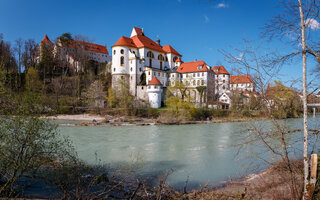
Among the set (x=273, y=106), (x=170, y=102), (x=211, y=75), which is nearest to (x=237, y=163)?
(x=273, y=106)

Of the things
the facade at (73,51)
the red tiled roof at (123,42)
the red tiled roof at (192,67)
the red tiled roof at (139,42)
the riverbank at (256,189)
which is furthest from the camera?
the facade at (73,51)

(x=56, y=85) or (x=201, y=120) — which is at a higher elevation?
(x=56, y=85)

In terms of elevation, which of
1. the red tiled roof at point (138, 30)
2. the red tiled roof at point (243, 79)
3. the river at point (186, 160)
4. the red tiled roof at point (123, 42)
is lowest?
the river at point (186, 160)

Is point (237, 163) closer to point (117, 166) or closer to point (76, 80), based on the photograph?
point (117, 166)

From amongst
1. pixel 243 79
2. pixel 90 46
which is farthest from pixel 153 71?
pixel 243 79

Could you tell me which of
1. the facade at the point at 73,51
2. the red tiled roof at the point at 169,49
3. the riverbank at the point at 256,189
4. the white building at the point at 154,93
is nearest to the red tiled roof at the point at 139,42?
the red tiled roof at the point at 169,49

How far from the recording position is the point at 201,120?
2889 cm

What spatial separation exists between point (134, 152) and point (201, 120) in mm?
19098

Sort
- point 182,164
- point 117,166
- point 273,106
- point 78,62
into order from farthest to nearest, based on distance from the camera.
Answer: point 78,62 < point 182,164 < point 117,166 < point 273,106

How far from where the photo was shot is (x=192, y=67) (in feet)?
145

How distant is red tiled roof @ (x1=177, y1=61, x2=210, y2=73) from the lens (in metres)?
42.8

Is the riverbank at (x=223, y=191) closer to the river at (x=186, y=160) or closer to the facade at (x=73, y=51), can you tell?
the river at (x=186, y=160)

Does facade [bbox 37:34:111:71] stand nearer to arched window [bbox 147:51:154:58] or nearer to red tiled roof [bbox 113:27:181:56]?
red tiled roof [bbox 113:27:181:56]

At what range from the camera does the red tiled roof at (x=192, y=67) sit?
42.8 m
